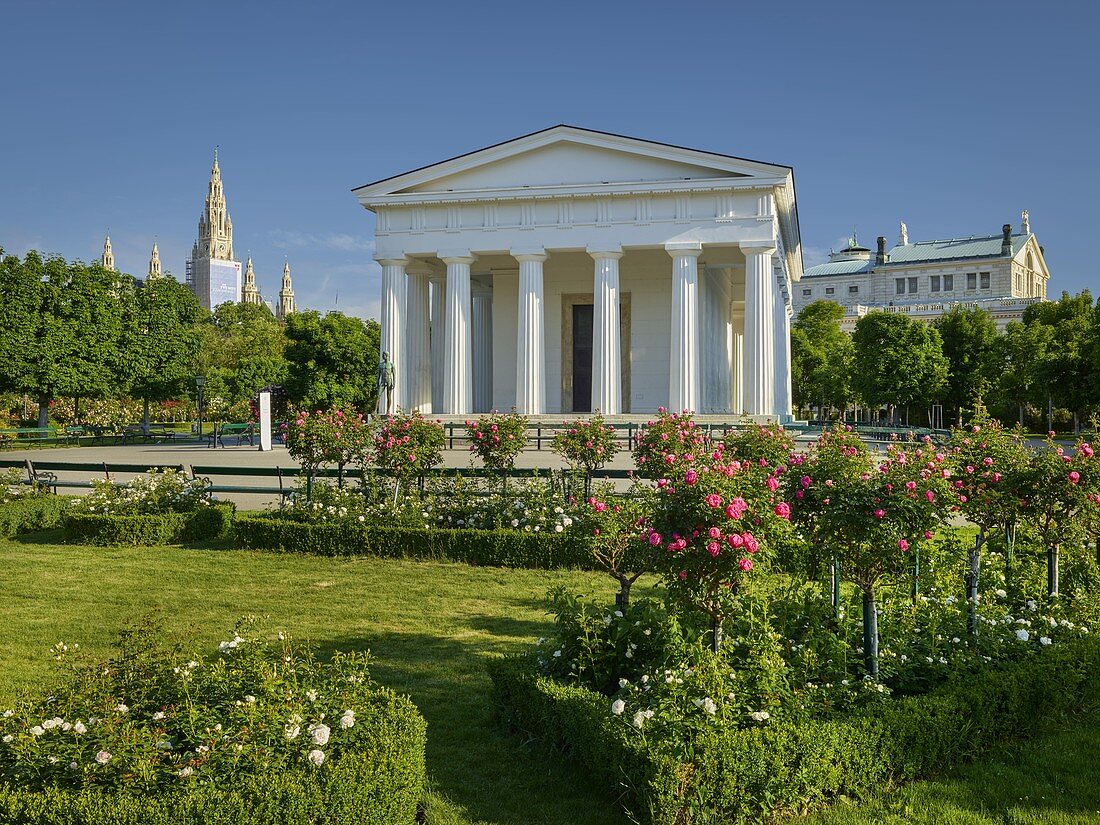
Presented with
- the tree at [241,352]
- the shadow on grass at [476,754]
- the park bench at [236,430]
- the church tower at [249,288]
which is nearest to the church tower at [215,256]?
the church tower at [249,288]

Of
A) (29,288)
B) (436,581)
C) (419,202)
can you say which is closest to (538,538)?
(436,581)

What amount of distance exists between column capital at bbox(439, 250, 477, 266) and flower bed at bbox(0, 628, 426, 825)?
108 ft

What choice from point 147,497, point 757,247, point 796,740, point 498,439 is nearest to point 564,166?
point 757,247

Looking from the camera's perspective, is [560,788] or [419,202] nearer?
[560,788]

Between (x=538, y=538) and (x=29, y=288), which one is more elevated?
(x=29, y=288)

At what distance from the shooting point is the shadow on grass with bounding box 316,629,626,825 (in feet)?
18.1

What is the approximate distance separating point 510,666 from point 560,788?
136 centimetres

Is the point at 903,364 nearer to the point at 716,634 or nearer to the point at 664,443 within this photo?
the point at 664,443

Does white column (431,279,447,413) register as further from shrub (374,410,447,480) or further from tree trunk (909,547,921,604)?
tree trunk (909,547,921,604)

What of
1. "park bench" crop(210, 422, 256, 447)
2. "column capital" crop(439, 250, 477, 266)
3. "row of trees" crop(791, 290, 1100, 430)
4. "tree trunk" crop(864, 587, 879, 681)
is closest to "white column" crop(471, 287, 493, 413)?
"column capital" crop(439, 250, 477, 266)

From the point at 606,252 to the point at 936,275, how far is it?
96.9 metres

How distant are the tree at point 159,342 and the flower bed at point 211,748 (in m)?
50.0

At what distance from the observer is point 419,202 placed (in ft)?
123

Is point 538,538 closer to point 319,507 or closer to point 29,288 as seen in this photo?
point 319,507
